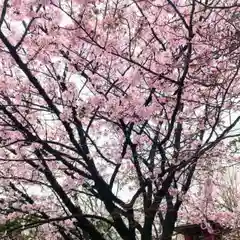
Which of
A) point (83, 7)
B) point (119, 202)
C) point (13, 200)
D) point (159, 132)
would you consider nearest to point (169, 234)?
point (119, 202)

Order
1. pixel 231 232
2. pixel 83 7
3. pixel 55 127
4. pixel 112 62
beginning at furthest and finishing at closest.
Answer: pixel 231 232, pixel 55 127, pixel 112 62, pixel 83 7

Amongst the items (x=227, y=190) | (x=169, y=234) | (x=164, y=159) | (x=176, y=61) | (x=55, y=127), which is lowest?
(x=169, y=234)

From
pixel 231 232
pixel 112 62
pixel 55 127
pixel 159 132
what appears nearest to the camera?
pixel 112 62

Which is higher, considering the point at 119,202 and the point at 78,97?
the point at 78,97

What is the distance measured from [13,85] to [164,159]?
182 cm

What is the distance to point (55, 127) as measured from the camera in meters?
6.27

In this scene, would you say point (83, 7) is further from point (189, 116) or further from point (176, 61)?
point (189, 116)

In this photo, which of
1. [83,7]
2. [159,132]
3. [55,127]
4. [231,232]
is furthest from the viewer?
[231,232]

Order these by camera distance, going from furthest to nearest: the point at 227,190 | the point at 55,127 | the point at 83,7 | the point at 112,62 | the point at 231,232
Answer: the point at 227,190 < the point at 231,232 < the point at 55,127 < the point at 112,62 < the point at 83,7

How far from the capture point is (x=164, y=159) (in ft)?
16.3

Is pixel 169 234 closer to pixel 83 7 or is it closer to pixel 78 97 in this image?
pixel 78 97

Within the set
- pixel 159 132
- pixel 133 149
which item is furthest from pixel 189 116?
pixel 133 149

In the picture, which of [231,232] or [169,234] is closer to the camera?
[169,234]

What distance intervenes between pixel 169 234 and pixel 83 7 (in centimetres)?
282
